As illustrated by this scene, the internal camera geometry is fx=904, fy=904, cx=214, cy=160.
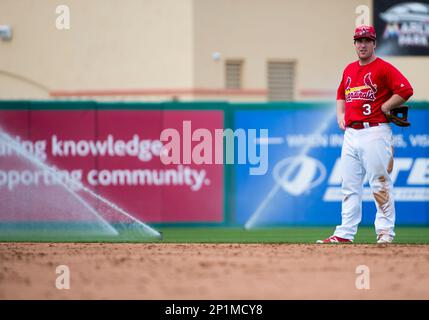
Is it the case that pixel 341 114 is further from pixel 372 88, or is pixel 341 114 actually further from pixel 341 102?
pixel 372 88

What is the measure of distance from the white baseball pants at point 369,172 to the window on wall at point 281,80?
12.3 meters

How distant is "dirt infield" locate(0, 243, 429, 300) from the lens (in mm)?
6254

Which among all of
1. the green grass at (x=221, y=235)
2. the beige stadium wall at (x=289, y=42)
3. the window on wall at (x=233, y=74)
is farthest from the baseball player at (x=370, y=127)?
the window on wall at (x=233, y=74)

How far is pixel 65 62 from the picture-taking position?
62.9 feet

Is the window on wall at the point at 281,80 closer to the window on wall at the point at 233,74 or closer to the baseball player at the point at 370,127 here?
the window on wall at the point at 233,74

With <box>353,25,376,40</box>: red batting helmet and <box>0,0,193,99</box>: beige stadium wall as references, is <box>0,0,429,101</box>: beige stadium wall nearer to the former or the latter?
<box>0,0,193,99</box>: beige stadium wall

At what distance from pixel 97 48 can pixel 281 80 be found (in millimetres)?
4747

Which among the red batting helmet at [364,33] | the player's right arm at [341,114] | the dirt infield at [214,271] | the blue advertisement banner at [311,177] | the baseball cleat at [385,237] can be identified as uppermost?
the red batting helmet at [364,33]

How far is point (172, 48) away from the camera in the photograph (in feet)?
65.9

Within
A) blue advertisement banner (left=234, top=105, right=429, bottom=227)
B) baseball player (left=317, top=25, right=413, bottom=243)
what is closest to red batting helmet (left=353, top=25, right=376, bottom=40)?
baseball player (left=317, top=25, right=413, bottom=243)

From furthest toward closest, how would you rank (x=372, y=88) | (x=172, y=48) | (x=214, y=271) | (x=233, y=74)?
(x=233, y=74) < (x=172, y=48) < (x=372, y=88) < (x=214, y=271)

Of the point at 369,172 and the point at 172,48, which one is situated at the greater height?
the point at 172,48

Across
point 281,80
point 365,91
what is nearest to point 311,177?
point 365,91

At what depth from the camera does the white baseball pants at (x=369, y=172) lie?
30.0 feet
